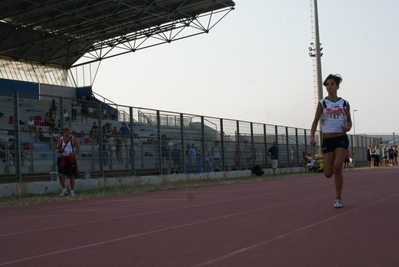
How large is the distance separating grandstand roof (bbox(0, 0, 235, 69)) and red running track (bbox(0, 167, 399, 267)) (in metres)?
22.1

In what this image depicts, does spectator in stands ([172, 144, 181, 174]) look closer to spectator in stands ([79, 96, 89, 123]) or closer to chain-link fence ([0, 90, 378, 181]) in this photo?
chain-link fence ([0, 90, 378, 181])

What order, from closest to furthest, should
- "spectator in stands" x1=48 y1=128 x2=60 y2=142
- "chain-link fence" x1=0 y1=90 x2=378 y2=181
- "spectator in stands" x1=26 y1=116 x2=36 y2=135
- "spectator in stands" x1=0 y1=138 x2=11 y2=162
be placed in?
"spectator in stands" x1=0 y1=138 x2=11 y2=162, "chain-link fence" x1=0 y1=90 x2=378 y2=181, "spectator in stands" x1=26 y1=116 x2=36 y2=135, "spectator in stands" x1=48 y1=128 x2=60 y2=142

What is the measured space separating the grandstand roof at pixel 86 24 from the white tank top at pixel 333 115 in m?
22.6

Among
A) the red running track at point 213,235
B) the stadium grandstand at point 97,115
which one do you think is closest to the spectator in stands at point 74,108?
the stadium grandstand at point 97,115

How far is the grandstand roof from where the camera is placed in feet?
108

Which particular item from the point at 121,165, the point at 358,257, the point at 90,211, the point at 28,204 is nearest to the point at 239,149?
the point at 121,165

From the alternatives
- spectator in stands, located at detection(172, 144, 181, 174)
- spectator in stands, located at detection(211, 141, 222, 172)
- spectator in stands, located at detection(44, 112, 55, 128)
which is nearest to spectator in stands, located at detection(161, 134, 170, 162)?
spectator in stands, located at detection(172, 144, 181, 174)

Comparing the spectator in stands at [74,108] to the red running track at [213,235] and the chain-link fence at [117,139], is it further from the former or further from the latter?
the red running track at [213,235]

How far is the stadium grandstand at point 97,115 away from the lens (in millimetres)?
17375

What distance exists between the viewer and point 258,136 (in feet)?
101

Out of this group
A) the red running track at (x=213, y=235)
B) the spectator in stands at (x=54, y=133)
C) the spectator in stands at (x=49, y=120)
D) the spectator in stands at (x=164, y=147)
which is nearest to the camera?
the red running track at (x=213, y=235)

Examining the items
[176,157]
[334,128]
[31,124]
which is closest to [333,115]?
[334,128]

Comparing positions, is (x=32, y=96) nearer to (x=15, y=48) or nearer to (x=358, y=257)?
(x=358, y=257)

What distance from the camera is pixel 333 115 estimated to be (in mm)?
9492
